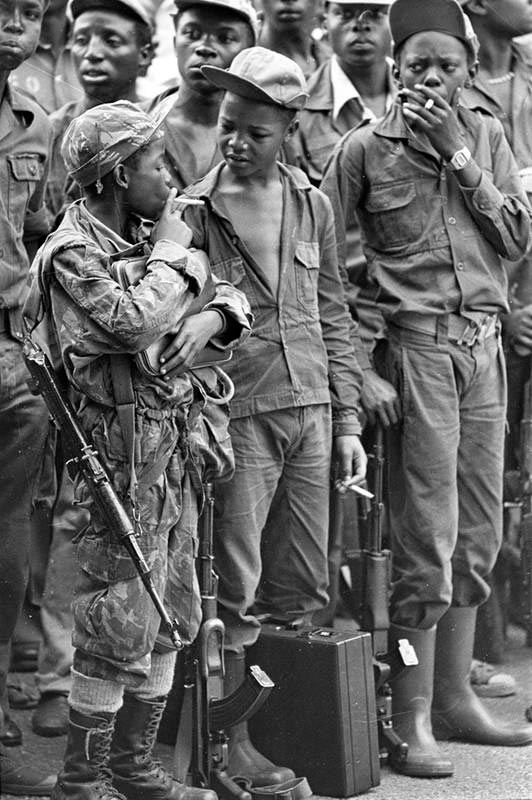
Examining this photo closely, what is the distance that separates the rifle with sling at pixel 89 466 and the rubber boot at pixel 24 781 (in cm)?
84

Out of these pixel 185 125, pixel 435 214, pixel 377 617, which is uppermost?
pixel 185 125

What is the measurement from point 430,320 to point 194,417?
4.25 ft

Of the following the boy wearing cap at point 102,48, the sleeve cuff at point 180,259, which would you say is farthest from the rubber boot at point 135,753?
the boy wearing cap at point 102,48

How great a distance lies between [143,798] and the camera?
4.26 m

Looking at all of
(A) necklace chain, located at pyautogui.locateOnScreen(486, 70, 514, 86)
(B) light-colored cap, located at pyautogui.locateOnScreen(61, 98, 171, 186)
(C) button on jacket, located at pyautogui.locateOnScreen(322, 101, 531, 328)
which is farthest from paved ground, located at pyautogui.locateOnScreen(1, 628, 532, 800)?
(A) necklace chain, located at pyautogui.locateOnScreen(486, 70, 514, 86)

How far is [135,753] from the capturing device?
4.26 metres

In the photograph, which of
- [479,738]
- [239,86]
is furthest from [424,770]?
[239,86]

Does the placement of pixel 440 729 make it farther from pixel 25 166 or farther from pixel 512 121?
pixel 512 121

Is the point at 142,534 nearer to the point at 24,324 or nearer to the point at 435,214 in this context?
the point at 24,324

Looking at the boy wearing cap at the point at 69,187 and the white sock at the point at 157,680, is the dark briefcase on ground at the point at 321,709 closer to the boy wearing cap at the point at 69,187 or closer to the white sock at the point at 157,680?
the white sock at the point at 157,680

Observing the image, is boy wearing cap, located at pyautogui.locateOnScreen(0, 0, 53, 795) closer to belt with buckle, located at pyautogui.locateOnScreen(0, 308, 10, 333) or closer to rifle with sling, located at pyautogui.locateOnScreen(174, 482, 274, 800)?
belt with buckle, located at pyautogui.locateOnScreen(0, 308, 10, 333)

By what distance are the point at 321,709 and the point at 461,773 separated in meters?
0.66

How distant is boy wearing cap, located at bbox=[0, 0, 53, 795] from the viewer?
479 centimetres

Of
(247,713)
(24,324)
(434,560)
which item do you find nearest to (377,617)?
(434,560)
